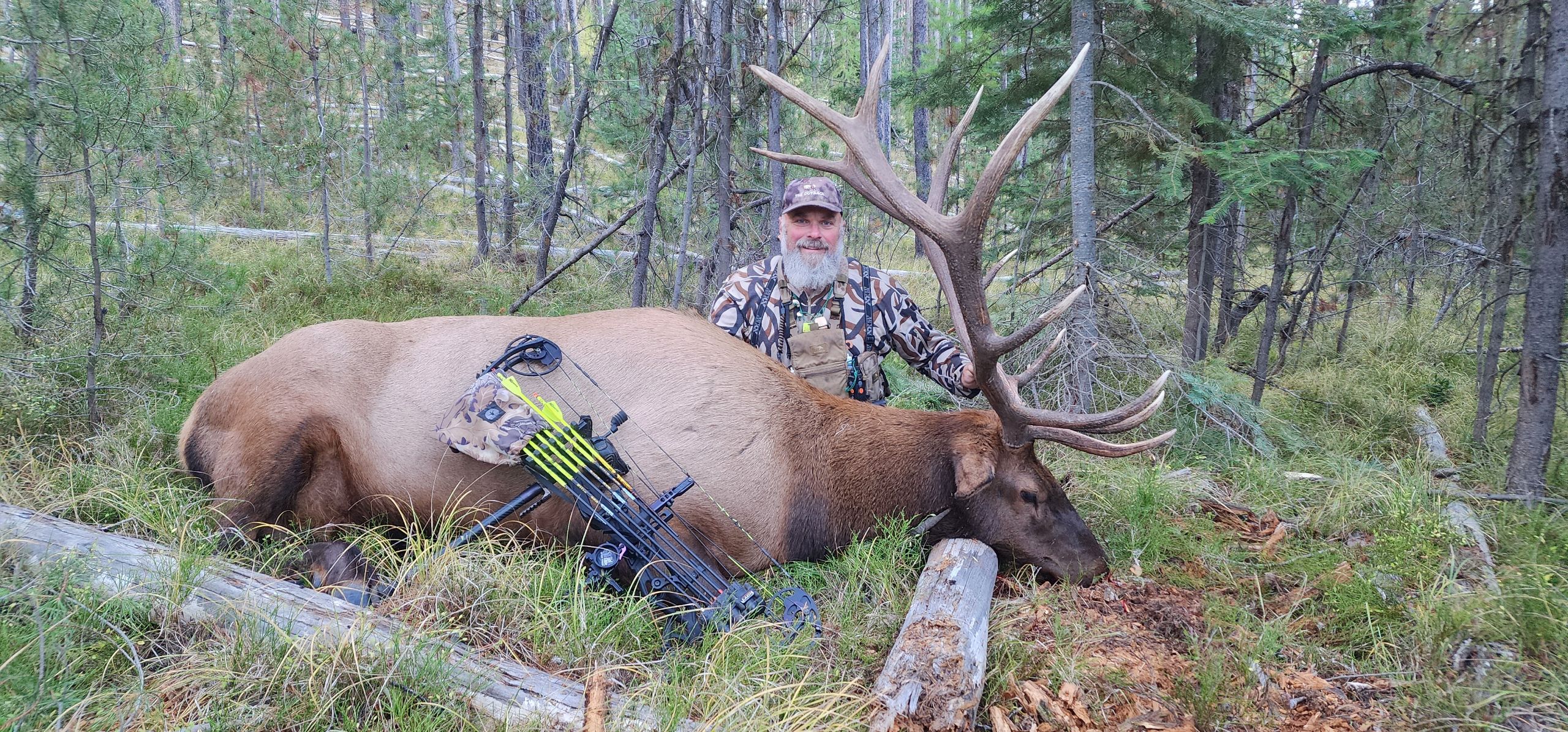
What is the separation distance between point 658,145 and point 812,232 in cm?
232

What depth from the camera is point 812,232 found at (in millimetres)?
4832

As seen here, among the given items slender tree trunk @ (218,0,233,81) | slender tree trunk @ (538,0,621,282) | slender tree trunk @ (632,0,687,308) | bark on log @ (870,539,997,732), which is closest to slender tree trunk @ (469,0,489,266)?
slender tree trunk @ (538,0,621,282)

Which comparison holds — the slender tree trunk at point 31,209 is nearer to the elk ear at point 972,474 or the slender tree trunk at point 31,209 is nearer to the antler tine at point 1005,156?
the antler tine at point 1005,156

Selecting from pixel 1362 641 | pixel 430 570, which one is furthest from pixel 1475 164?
pixel 430 570

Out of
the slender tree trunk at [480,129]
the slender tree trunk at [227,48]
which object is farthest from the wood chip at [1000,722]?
the slender tree trunk at [227,48]

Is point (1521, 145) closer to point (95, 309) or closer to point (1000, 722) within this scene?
point (1000, 722)

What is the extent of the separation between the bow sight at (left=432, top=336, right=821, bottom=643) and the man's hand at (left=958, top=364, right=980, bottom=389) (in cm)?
158

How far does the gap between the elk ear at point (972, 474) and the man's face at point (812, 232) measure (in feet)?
4.81

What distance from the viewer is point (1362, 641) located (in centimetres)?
332

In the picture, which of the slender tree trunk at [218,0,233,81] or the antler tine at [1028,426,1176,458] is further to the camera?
the slender tree trunk at [218,0,233,81]

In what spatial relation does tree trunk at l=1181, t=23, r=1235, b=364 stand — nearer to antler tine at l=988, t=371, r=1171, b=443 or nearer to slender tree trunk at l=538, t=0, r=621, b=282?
antler tine at l=988, t=371, r=1171, b=443

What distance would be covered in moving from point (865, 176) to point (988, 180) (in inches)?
35.6

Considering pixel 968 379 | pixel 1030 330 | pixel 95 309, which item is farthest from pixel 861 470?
pixel 95 309

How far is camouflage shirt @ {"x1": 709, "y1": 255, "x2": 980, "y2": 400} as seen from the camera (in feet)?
16.0
